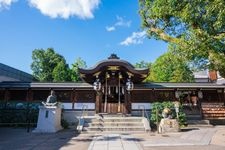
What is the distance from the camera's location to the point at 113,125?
13562 millimetres

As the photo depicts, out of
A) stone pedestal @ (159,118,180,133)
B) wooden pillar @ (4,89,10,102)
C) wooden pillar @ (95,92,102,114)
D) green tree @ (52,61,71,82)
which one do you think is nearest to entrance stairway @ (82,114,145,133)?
stone pedestal @ (159,118,180,133)

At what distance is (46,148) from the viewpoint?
7.98 metres

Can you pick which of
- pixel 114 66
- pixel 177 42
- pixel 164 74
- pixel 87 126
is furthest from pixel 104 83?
pixel 164 74

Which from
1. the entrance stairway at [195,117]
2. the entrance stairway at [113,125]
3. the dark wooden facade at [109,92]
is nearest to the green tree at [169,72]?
the dark wooden facade at [109,92]

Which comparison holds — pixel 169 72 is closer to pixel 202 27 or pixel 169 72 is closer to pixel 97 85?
pixel 97 85

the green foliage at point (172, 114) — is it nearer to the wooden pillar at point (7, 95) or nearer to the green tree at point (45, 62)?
the wooden pillar at point (7, 95)

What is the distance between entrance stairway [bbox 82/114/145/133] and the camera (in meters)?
12.9

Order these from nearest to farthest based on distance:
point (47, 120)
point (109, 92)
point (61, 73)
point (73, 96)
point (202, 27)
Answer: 1. point (202, 27)
2. point (47, 120)
3. point (109, 92)
4. point (73, 96)
5. point (61, 73)

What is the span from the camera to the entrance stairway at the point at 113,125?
12.9m

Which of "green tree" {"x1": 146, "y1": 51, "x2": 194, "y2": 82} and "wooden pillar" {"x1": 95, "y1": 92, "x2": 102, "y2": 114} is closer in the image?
"wooden pillar" {"x1": 95, "y1": 92, "x2": 102, "y2": 114}

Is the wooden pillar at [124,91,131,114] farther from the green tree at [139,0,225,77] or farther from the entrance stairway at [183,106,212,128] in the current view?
the green tree at [139,0,225,77]

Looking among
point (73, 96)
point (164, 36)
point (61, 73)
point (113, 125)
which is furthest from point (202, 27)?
point (61, 73)

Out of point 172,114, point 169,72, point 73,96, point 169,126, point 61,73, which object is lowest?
point 169,126

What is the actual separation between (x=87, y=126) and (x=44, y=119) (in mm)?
2570
